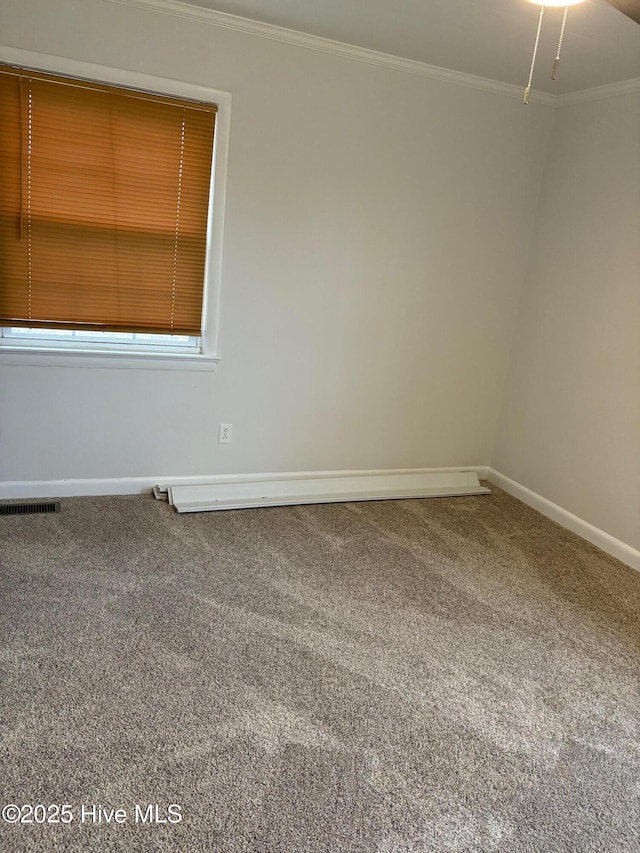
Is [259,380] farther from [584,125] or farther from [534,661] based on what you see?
[584,125]

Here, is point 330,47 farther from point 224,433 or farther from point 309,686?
point 309,686

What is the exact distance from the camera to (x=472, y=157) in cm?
359

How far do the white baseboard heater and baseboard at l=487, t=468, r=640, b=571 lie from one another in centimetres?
15

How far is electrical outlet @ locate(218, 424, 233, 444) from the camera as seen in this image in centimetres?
354

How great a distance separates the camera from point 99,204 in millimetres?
3035

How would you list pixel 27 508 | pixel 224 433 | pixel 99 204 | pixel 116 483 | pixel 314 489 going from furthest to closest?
pixel 314 489
pixel 224 433
pixel 116 483
pixel 27 508
pixel 99 204

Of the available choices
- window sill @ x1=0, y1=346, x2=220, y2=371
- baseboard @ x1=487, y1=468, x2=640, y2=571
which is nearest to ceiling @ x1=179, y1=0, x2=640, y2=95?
window sill @ x1=0, y1=346, x2=220, y2=371

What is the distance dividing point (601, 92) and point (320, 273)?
1730mm

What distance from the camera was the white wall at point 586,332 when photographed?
10.6 ft

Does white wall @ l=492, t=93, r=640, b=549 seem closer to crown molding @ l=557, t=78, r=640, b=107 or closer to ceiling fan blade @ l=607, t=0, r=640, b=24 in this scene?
crown molding @ l=557, t=78, r=640, b=107

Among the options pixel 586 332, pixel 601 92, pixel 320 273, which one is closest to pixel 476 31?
pixel 601 92

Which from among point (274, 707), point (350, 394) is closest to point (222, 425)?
point (350, 394)

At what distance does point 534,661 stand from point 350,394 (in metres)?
1.84

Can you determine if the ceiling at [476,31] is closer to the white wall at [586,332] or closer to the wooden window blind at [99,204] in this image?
the white wall at [586,332]
